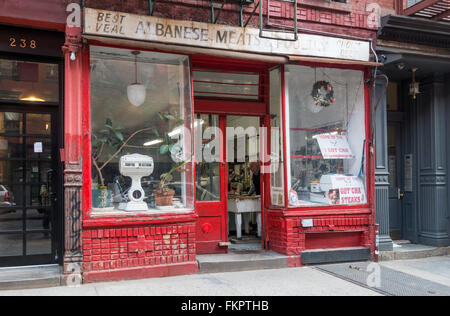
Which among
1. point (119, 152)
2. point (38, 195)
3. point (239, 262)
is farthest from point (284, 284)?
point (38, 195)

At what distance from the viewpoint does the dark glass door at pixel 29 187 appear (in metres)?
6.35

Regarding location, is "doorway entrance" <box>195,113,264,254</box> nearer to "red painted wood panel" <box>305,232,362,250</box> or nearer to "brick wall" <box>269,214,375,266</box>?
"brick wall" <box>269,214,375,266</box>

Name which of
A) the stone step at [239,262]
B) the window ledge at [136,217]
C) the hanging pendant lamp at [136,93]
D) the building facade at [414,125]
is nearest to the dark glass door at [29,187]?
the window ledge at [136,217]

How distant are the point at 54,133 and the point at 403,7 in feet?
22.2

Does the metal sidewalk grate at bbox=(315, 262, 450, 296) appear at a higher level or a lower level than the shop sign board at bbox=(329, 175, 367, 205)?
lower

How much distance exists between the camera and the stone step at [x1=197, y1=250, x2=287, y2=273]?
6.86 m

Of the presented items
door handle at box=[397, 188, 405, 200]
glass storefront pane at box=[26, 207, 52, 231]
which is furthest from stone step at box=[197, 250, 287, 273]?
door handle at box=[397, 188, 405, 200]

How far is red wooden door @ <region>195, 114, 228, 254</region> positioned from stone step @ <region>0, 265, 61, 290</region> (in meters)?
2.49

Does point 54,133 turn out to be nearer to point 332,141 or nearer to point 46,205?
point 46,205

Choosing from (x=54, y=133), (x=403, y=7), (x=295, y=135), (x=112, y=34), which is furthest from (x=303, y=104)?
(x=54, y=133)

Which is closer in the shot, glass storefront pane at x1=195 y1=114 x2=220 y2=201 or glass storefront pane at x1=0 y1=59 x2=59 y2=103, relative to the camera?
glass storefront pane at x1=0 y1=59 x2=59 y2=103

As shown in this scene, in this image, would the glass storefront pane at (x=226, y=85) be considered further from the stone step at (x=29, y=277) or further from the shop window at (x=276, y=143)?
the stone step at (x=29, y=277)

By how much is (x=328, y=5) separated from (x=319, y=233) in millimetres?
4121

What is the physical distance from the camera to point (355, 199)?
7.97 m
